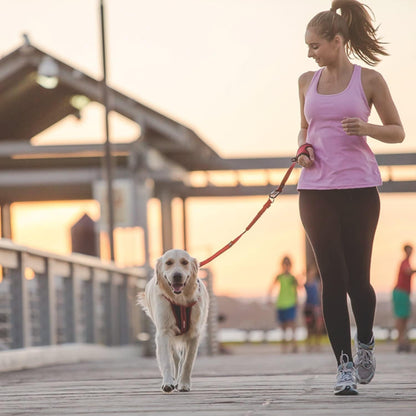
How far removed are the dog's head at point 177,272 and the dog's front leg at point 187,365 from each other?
0.36 meters

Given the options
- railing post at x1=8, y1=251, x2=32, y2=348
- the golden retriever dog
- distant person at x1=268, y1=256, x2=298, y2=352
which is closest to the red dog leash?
the golden retriever dog

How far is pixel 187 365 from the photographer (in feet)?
26.8

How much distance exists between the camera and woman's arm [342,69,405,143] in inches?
269

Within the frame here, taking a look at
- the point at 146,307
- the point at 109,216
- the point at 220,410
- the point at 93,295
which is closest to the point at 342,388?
the point at 220,410

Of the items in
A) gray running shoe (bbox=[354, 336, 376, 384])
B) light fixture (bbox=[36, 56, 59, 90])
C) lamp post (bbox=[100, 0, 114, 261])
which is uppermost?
light fixture (bbox=[36, 56, 59, 90])

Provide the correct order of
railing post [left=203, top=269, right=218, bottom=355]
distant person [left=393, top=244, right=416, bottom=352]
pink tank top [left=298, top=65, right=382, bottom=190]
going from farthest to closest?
railing post [left=203, top=269, right=218, bottom=355], distant person [left=393, top=244, right=416, bottom=352], pink tank top [left=298, top=65, right=382, bottom=190]

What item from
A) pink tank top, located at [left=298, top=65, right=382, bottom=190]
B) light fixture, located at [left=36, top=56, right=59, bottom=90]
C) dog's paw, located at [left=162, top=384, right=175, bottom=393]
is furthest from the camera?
light fixture, located at [left=36, top=56, right=59, bottom=90]

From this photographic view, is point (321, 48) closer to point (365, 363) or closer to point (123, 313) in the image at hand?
point (365, 363)

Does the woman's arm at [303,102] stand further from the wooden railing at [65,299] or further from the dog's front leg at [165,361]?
the wooden railing at [65,299]

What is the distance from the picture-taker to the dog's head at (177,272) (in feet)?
26.6

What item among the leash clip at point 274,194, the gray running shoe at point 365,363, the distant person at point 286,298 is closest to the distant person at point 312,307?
the distant person at point 286,298

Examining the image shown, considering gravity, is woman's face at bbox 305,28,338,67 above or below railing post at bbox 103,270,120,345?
above

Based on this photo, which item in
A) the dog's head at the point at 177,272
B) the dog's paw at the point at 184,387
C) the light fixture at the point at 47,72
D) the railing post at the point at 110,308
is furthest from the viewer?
the light fixture at the point at 47,72

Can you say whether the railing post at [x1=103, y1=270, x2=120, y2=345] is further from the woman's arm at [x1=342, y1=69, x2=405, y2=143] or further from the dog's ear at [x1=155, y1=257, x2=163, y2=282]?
the woman's arm at [x1=342, y1=69, x2=405, y2=143]
